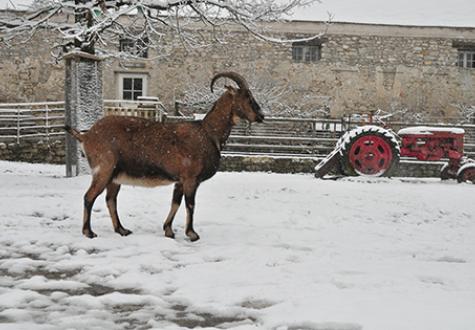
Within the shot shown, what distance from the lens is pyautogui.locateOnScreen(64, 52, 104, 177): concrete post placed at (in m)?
10.1

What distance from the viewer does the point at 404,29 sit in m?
22.7

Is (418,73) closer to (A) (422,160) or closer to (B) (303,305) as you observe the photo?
(A) (422,160)

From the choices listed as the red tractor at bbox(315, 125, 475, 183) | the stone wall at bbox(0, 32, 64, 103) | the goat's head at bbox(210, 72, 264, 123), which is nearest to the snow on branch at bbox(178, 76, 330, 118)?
the stone wall at bbox(0, 32, 64, 103)

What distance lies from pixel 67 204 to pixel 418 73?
740 inches

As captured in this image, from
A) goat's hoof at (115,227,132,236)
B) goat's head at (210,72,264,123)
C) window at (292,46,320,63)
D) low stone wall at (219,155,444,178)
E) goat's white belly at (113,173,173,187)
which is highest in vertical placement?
window at (292,46,320,63)

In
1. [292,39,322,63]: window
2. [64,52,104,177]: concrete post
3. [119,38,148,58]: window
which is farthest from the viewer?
[292,39,322,63]: window

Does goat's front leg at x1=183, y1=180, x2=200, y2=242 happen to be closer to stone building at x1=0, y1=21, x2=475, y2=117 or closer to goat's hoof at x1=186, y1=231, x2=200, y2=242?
goat's hoof at x1=186, y1=231, x2=200, y2=242

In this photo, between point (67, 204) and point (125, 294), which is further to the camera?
point (67, 204)

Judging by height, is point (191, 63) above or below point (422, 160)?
above

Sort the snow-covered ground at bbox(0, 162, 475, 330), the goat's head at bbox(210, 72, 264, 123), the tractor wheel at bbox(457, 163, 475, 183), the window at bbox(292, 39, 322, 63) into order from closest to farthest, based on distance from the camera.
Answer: the snow-covered ground at bbox(0, 162, 475, 330) < the goat's head at bbox(210, 72, 264, 123) < the tractor wheel at bbox(457, 163, 475, 183) < the window at bbox(292, 39, 322, 63)

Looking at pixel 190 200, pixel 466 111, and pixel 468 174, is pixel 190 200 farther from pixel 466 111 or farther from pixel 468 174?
pixel 466 111

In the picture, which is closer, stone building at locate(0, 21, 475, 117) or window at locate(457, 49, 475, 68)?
stone building at locate(0, 21, 475, 117)

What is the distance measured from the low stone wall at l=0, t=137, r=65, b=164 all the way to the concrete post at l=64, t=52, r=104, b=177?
6151mm

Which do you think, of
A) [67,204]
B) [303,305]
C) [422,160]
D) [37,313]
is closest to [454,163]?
[422,160]
